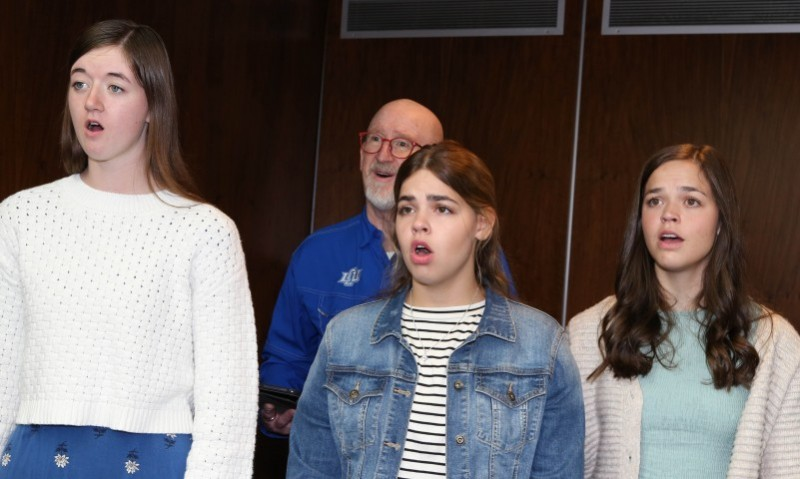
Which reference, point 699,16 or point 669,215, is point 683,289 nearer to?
point 669,215

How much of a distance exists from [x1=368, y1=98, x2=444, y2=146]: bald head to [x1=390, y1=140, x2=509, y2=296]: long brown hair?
879mm

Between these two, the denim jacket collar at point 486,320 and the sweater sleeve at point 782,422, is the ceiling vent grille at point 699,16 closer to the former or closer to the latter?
the sweater sleeve at point 782,422

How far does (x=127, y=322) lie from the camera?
193cm

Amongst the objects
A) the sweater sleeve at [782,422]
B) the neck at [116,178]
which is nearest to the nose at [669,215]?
the sweater sleeve at [782,422]

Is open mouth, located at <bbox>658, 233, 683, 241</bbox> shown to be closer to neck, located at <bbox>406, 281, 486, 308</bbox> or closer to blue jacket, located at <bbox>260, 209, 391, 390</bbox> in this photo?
neck, located at <bbox>406, 281, 486, 308</bbox>

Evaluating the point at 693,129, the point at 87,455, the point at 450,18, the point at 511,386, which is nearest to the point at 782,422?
the point at 511,386

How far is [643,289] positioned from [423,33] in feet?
7.84

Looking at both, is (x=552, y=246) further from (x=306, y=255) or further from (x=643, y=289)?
(x=643, y=289)

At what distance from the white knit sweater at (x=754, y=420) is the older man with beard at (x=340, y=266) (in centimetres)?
78

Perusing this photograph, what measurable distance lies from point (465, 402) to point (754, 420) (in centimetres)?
69

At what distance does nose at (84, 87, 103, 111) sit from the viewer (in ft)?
6.49

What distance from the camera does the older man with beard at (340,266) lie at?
3.12m

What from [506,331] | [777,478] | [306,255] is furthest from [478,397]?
[306,255]

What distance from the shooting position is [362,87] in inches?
190
